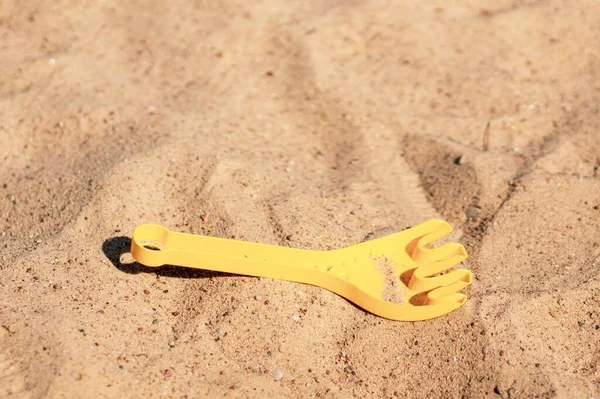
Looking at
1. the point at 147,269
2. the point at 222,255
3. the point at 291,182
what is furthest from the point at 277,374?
the point at 291,182

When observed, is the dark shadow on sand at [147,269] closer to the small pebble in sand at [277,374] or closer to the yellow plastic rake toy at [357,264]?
the yellow plastic rake toy at [357,264]

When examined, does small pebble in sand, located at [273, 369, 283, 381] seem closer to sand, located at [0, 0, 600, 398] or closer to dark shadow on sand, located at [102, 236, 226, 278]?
sand, located at [0, 0, 600, 398]

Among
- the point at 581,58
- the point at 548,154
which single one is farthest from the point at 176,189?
the point at 581,58

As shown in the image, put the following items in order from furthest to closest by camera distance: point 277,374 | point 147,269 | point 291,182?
point 291,182 → point 147,269 → point 277,374

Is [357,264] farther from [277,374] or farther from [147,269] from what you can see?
[147,269]

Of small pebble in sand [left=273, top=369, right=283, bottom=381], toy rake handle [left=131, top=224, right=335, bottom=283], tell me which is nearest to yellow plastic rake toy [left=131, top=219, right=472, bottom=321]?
toy rake handle [left=131, top=224, right=335, bottom=283]
